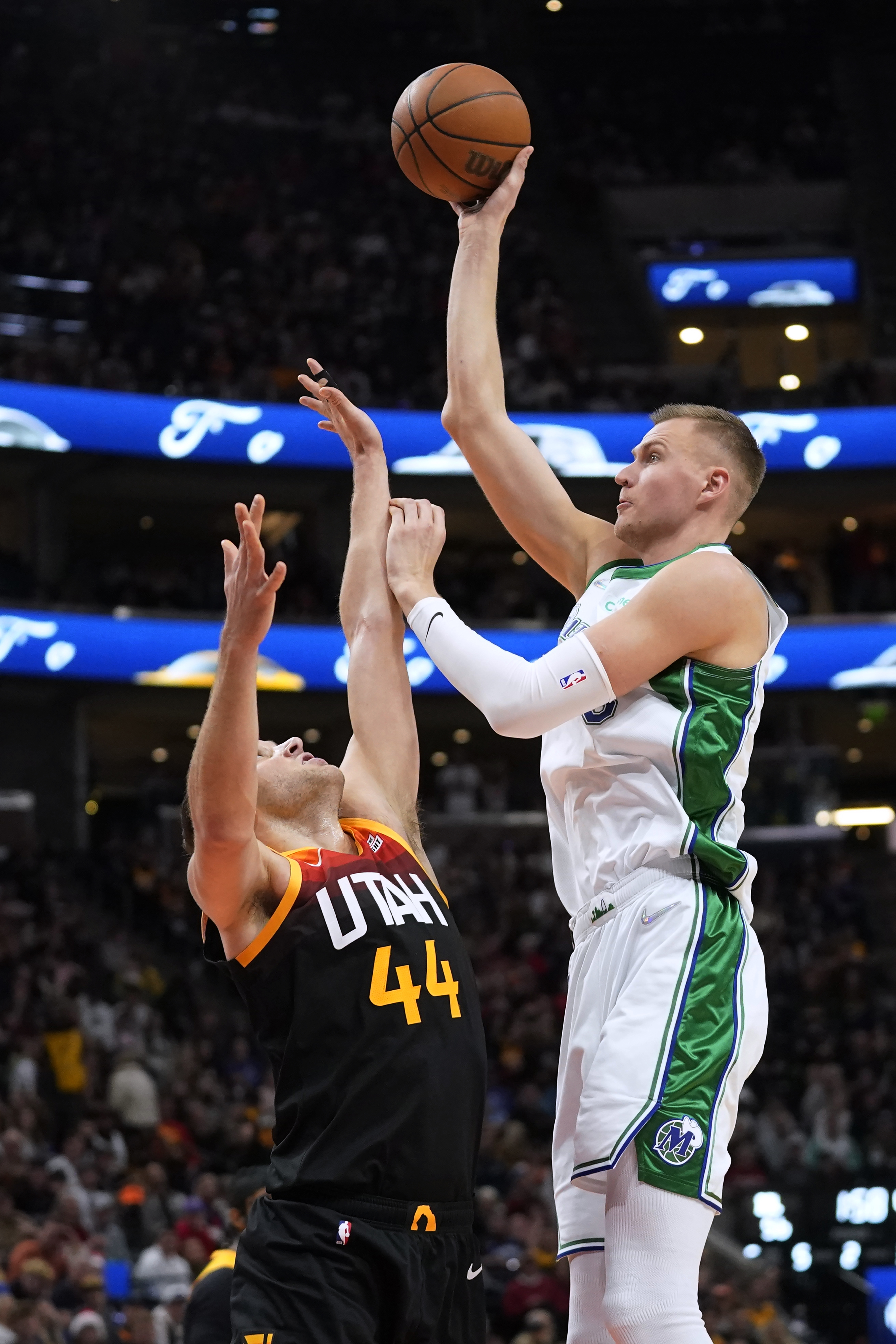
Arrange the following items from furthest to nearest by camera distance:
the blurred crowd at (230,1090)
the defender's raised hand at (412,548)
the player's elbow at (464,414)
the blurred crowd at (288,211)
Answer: the blurred crowd at (288,211) < the blurred crowd at (230,1090) < the player's elbow at (464,414) < the defender's raised hand at (412,548)

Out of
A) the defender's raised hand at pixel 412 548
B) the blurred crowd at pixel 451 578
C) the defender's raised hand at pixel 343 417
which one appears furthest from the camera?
the blurred crowd at pixel 451 578

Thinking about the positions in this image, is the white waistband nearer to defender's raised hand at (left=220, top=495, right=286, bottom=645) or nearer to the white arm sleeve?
the white arm sleeve

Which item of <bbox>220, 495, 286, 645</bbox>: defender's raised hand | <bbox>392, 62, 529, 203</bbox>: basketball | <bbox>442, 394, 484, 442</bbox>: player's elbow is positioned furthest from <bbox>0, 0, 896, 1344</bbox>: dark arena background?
<bbox>392, 62, 529, 203</bbox>: basketball

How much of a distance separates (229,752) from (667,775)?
0.85 m

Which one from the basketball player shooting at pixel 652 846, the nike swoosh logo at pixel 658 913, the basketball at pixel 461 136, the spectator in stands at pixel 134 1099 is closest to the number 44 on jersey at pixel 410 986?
the basketball player shooting at pixel 652 846

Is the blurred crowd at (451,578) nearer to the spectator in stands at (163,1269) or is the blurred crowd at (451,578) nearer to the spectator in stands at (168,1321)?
the spectator in stands at (163,1269)

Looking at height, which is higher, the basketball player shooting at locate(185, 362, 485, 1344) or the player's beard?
the player's beard

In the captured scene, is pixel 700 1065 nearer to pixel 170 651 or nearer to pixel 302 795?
pixel 302 795

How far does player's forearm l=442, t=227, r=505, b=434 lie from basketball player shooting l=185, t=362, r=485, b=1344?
761mm

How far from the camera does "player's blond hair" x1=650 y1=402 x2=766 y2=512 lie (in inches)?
134

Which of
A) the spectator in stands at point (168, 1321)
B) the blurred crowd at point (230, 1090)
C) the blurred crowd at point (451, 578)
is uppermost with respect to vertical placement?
the blurred crowd at point (451, 578)

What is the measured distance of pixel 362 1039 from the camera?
320 cm

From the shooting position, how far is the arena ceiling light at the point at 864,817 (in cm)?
2491

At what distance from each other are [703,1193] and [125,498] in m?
19.5
